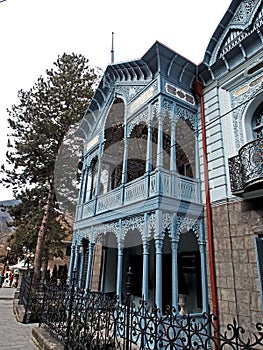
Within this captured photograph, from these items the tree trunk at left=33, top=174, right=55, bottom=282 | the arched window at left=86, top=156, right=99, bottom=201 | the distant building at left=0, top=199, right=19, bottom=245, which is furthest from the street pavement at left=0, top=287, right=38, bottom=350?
the distant building at left=0, top=199, right=19, bottom=245

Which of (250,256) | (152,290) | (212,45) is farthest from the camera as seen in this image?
(152,290)

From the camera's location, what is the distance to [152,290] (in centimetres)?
1007

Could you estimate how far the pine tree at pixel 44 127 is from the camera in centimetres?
1741

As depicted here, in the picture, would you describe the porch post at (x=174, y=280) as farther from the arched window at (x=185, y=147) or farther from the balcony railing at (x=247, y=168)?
the arched window at (x=185, y=147)

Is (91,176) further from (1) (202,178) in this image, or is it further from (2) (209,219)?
(2) (209,219)

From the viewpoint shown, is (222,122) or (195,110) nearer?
(222,122)

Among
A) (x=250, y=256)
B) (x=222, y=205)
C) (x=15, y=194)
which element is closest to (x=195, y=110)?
(x=222, y=205)

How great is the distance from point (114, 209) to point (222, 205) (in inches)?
136

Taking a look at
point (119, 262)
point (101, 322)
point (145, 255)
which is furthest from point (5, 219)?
point (101, 322)

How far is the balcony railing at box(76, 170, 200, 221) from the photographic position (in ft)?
23.2

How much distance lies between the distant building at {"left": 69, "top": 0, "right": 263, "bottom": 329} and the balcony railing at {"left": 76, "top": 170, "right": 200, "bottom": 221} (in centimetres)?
3

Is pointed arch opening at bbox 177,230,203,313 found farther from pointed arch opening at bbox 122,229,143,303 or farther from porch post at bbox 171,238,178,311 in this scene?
pointed arch opening at bbox 122,229,143,303

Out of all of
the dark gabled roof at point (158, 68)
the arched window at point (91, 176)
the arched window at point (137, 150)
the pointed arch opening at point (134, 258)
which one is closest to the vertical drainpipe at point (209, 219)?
the dark gabled roof at point (158, 68)

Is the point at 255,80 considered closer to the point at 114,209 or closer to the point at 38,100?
the point at 114,209
